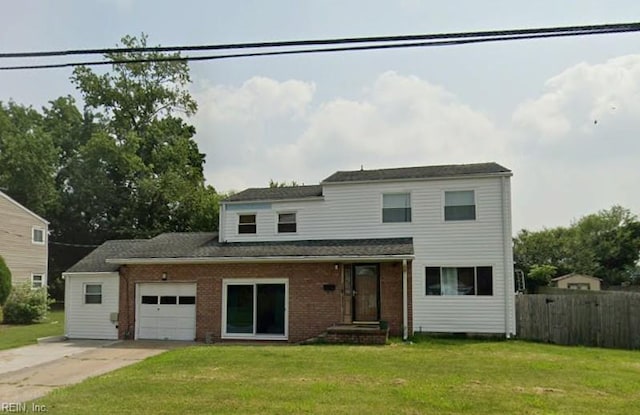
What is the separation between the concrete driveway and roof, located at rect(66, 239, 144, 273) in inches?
104

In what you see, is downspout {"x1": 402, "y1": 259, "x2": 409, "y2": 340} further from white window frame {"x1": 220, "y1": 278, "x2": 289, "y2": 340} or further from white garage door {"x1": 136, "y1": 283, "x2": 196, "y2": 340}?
white garage door {"x1": 136, "y1": 283, "x2": 196, "y2": 340}

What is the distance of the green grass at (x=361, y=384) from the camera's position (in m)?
8.66

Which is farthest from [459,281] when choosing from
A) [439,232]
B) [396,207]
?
[396,207]

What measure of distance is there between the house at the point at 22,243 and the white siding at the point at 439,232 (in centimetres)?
1932

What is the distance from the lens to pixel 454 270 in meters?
→ 18.5

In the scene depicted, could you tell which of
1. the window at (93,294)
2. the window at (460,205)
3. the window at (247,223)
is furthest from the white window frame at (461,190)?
the window at (93,294)

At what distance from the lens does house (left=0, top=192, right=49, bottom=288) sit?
1205 inches

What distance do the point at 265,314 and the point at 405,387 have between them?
358 inches

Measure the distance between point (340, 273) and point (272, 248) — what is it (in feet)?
8.88

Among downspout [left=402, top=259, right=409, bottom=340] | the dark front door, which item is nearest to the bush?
the dark front door

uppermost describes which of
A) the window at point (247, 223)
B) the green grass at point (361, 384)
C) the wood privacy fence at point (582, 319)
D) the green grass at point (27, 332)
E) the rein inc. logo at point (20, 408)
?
the window at point (247, 223)

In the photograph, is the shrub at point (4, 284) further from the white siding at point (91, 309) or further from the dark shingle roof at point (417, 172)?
the dark shingle roof at point (417, 172)

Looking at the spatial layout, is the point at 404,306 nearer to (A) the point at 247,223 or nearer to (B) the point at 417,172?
(B) the point at 417,172

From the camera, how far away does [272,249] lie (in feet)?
63.0
